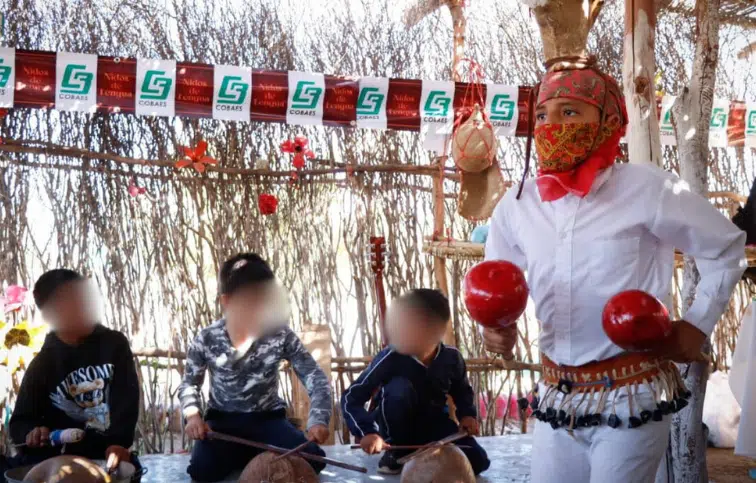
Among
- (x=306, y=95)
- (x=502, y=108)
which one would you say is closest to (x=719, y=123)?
(x=502, y=108)

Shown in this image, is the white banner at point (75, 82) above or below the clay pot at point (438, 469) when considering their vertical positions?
above

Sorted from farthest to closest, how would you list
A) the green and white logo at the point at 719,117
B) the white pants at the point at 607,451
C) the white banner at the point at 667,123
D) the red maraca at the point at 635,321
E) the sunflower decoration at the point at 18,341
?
the green and white logo at the point at 719,117 → the white banner at the point at 667,123 → the sunflower decoration at the point at 18,341 → the white pants at the point at 607,451 → the red maraca at the point at 635,321

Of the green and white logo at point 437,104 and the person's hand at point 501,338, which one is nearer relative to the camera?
the person's hand at point 501,338

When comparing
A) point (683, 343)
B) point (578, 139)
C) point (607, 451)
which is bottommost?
point (607, 451)

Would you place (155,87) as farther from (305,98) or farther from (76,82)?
(305,98)

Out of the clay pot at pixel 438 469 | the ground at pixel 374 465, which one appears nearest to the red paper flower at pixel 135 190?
the ground at pixel 374 465

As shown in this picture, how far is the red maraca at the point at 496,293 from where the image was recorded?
1660 mm

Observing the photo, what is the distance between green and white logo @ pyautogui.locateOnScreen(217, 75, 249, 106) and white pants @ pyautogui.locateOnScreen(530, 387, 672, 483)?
3180 mm

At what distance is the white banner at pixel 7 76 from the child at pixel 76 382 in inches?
68.6

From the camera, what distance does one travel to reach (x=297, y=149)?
486 centimetres

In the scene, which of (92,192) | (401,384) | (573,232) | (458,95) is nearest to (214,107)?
(92,192)

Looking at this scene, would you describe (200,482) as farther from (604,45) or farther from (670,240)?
(604,45)

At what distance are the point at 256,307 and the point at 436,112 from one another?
7.44ft

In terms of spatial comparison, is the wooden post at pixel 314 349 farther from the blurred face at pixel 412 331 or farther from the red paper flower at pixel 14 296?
the red paper flower at pixel 14 296
